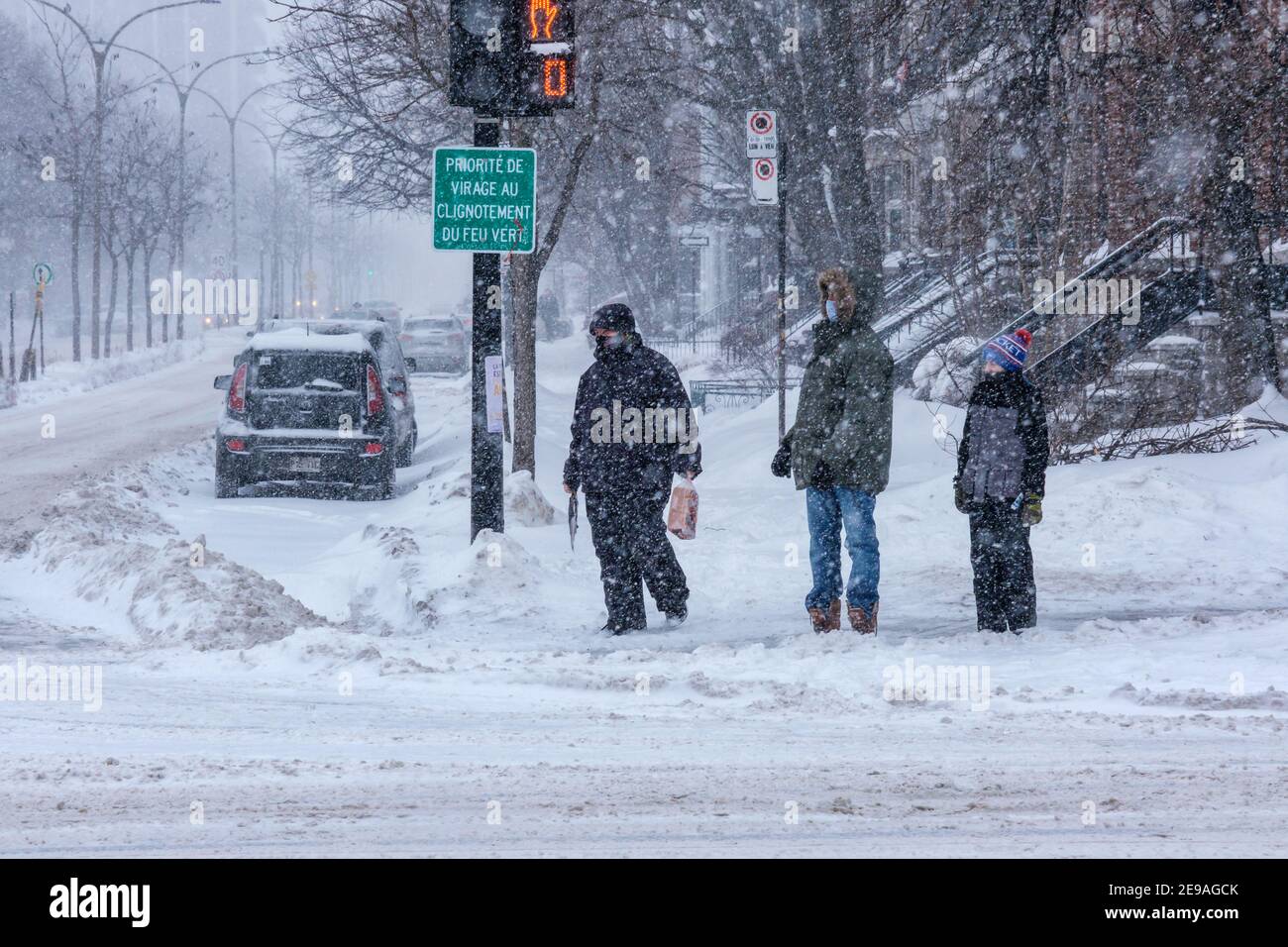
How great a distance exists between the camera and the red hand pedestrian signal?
349 inches

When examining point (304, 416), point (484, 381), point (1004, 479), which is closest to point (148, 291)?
point (304, 416)

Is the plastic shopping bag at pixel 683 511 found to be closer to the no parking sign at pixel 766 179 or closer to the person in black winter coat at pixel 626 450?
the person in black winter coat at pixel 626 450

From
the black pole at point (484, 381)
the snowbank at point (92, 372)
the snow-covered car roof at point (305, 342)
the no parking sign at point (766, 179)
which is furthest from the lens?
the snowbank at point (92, 372)

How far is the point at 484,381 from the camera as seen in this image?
31.5 ft

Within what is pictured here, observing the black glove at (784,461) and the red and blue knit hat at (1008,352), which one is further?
the black glove at (784,461)

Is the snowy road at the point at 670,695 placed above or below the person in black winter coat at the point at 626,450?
below

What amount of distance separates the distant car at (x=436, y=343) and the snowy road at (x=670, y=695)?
80.6 ft

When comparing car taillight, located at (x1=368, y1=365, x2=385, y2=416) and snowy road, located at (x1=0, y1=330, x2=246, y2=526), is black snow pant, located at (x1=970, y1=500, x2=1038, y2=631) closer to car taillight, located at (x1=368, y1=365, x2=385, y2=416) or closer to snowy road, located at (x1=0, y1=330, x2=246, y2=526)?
car taillight, located at (x1=368, y1=365, x2=385, y2=416)

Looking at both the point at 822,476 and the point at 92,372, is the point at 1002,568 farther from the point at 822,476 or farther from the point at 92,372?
the point at 92,372

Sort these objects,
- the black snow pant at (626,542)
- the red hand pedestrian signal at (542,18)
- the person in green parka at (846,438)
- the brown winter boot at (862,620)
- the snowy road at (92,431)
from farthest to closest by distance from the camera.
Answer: the snowy road at (92,431) < the red hand pedestrian signal at (542,18) < the black snow pant at (626,542) < the brown winter boot at (862,620) < the person in green parka at (846,438)

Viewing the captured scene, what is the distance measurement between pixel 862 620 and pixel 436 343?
29.5m

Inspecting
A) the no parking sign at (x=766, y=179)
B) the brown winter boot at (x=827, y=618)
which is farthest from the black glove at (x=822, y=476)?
the no parking sign at (x=766, y=179)

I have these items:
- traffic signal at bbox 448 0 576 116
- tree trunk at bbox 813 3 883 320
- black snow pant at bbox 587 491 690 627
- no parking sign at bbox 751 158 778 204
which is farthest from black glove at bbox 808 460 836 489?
tree trunk at bbox 813 3 883 320

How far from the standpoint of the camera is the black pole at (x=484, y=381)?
366 inches
